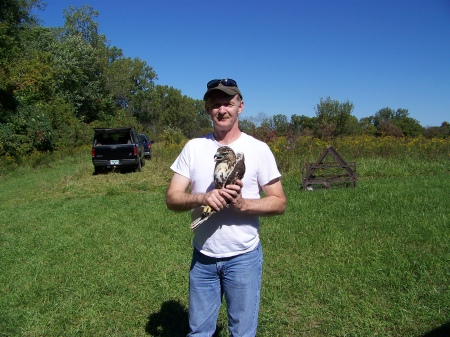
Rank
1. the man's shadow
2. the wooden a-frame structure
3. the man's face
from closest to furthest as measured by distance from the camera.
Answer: the man's face
the man's shadow
the wooden a-frame structure

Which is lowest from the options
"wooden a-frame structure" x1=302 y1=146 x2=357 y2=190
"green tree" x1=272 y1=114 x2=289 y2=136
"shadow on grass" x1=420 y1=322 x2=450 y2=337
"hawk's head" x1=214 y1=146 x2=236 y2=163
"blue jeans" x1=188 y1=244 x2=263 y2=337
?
"shadow on grass" x1=420 y1=322 x2=450 y2=337

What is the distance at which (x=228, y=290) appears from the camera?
6.67 feet

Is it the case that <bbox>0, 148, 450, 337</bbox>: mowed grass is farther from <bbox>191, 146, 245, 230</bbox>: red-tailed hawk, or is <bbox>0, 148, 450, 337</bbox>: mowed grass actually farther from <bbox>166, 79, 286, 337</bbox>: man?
<bbox>191, 146, 245, 230</bbox>: red-tailed hawk

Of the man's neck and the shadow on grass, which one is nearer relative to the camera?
the man's neck

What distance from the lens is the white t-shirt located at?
199 centimetres

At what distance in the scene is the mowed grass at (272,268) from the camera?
324 cm

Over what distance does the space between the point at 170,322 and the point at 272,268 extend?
143 centimetres

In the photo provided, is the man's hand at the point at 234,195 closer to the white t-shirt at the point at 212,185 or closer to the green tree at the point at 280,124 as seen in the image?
the white t-shirt at the point at 212,185

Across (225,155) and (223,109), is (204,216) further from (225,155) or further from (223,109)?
(223,109)

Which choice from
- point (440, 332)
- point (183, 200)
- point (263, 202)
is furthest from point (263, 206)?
point (440, 332)

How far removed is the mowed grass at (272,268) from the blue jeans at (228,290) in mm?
1150

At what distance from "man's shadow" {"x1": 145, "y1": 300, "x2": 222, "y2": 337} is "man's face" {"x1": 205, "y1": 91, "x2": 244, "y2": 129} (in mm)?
1927

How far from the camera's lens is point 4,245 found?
569cm

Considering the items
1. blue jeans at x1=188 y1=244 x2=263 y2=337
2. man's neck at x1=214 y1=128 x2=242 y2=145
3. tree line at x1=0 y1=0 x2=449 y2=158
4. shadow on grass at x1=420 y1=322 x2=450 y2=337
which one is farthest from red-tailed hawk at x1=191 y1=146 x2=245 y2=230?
tree line at x1=0 y1=0 x2=449 y2=158
